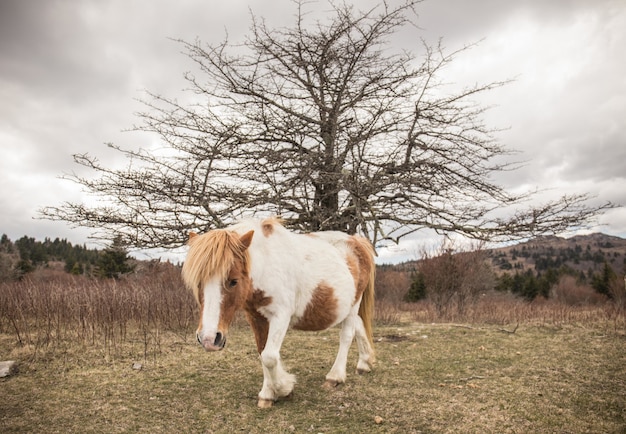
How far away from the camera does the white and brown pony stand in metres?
3.26

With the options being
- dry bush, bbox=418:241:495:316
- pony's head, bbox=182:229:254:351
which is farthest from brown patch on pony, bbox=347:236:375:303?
dry bush, bbox=418:241:495:316

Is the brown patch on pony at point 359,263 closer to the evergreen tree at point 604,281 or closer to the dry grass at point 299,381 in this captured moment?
the dry grass at point 299,381

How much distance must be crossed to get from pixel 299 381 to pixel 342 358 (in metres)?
0.64

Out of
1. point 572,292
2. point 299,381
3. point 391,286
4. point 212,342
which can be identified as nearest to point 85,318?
point 299,381

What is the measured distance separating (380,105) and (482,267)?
1247 cm

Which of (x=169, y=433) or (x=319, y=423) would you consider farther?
(x=319, y=423)

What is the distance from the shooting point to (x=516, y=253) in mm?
138375

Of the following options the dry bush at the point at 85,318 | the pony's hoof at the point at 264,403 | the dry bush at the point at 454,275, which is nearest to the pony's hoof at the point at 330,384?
the pony's hoof at the point at 264,403

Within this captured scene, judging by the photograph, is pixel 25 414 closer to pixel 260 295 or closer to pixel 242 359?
pixel 260 295

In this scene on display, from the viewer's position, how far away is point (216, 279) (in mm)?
3258

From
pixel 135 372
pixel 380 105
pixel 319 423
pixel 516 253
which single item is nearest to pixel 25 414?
pixel 135 372

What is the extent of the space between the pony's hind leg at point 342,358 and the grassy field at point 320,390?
0.14 meters

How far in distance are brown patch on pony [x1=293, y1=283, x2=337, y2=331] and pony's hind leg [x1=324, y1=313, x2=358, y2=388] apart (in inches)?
25.6

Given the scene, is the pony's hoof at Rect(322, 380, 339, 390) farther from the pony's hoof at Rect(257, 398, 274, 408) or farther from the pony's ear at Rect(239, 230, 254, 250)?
the pony's ear at Rect(239, 230, 254, 250)
